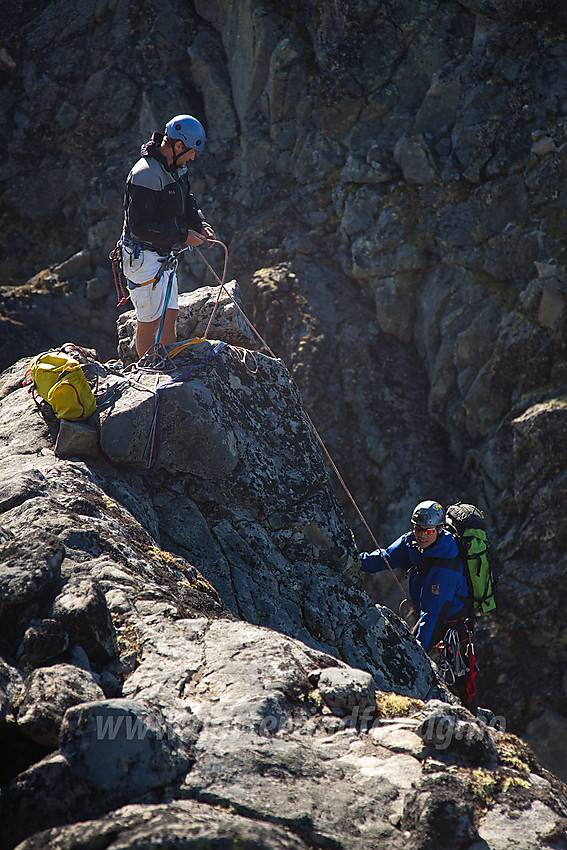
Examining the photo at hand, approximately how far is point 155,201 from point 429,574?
678 cm

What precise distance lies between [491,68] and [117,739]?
24.4 meters

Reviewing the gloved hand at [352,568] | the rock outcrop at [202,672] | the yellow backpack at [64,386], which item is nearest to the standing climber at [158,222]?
the rock outcrop at [202,672]

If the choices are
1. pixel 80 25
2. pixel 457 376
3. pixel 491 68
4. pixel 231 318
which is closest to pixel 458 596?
pixel 231 318

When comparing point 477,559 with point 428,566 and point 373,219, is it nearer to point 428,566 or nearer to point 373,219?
point 428,566

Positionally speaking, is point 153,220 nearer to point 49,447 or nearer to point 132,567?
point 49,447

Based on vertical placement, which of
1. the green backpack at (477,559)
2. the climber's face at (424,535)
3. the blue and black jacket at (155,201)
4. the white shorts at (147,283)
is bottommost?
the green backpack at (477,559)

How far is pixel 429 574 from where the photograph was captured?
1017 cm

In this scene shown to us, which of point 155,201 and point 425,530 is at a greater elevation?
point 155,201

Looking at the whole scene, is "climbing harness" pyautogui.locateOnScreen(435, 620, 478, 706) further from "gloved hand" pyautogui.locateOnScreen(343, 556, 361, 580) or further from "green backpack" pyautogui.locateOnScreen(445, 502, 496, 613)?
"gloved hand" pyautogui.locateOnScreen(343, 556, 361, 580)

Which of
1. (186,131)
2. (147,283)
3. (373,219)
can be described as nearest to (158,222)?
(147,283)

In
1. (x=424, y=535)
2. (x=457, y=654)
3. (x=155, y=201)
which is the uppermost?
(x=155, y=201)

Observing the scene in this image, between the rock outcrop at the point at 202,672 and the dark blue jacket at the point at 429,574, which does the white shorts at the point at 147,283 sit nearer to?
the rock outcrop at the point at 202,672

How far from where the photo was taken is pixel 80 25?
31.4 m

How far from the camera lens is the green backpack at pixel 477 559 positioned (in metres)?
11.5
